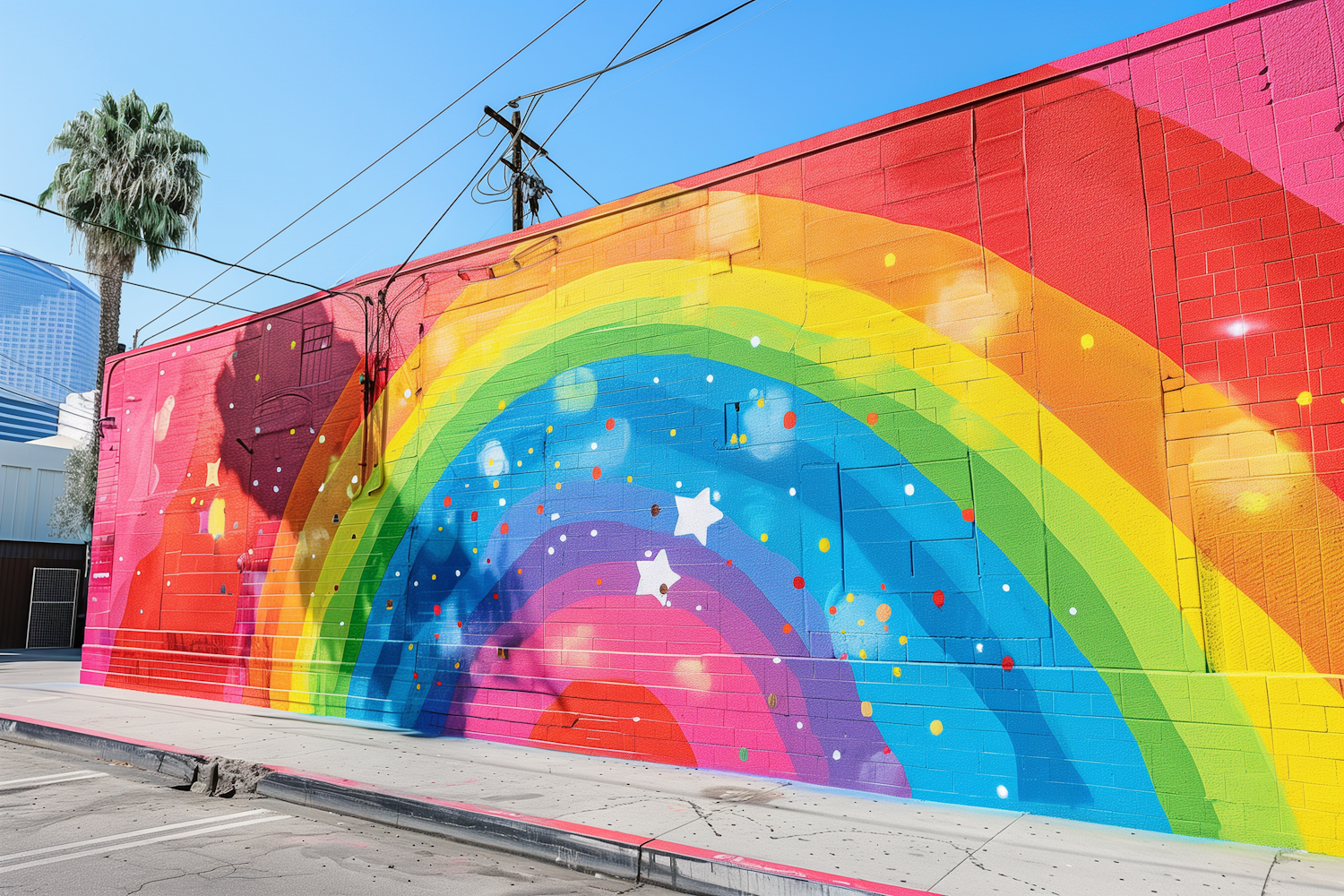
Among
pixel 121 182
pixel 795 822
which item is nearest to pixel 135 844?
pixel 795 822

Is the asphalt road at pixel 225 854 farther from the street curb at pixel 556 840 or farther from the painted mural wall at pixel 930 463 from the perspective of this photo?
the painted mural wall at pixel 930 463

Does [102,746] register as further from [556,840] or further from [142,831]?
[556,840]

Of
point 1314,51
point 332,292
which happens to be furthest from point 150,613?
point 1314,51

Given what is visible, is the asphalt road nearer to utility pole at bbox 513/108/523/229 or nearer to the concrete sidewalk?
the concrete sidewalk

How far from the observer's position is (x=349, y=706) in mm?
9953

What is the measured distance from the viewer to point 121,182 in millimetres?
20562

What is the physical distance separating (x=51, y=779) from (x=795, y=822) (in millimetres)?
6506

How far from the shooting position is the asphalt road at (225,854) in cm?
451

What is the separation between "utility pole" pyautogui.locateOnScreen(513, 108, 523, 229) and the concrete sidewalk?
30.1 feet

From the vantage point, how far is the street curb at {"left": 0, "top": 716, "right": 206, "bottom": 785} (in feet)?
24.4

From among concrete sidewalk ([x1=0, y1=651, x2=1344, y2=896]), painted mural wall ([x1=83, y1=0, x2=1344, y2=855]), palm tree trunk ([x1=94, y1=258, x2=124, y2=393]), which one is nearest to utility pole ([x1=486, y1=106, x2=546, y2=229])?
painted mural wall ([x1=83, y1=0, x2=1344, y2=855])

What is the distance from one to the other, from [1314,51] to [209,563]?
13.2 meters

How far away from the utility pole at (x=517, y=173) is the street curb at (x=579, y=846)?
392 inches

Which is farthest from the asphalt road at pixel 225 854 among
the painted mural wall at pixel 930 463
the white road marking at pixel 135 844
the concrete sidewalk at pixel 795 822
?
the painted mural wall at pixel 930 463
